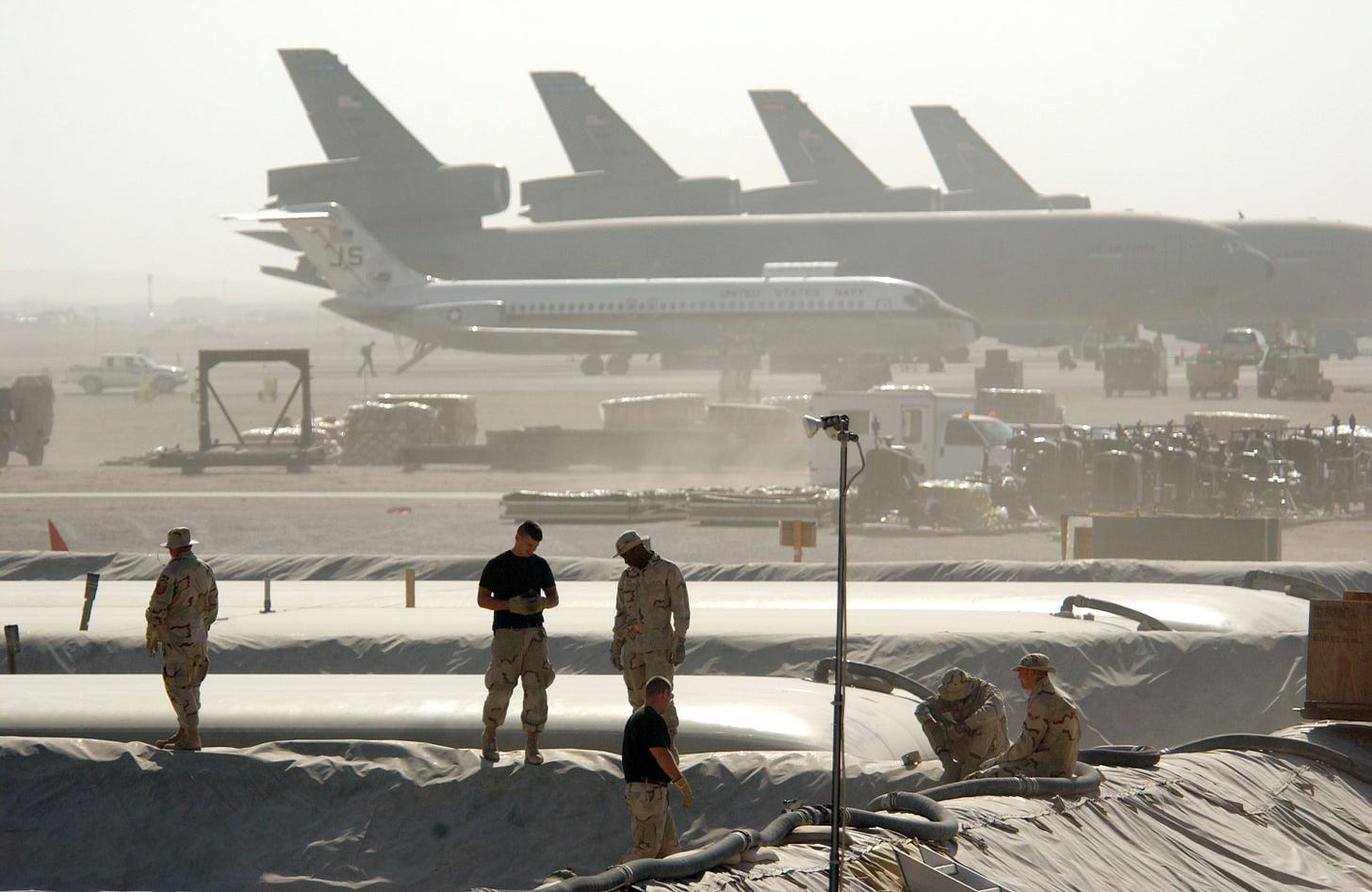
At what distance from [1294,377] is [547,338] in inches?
1066

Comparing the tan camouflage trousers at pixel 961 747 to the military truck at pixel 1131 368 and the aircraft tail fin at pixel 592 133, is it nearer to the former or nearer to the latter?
the military truck at pixel 1131 368

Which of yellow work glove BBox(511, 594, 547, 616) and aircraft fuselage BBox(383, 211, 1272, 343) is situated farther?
aircraft fuselage BBox(383, 211, 1272, 343)

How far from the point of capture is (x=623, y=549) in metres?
10.2

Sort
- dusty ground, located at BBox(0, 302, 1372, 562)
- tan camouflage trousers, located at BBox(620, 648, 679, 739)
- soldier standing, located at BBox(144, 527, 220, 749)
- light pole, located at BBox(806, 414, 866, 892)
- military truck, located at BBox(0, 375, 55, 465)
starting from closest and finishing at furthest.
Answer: light pole, located at BBox(806, 414, 866, 892) < tan camouflage trousers, located at BBox(620, 648, 679, 739) < soldier standing, located at BBox(144, 527, 220, 749) < dusty ground, located at BBox(0, 302, 1372, 562) < military truck, located at BBox(0, 375, 55, 465)

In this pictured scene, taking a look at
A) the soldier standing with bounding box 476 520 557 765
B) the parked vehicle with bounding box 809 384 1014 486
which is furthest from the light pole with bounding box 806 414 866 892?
the parked vehicle with bounding box 809 384 1014 486

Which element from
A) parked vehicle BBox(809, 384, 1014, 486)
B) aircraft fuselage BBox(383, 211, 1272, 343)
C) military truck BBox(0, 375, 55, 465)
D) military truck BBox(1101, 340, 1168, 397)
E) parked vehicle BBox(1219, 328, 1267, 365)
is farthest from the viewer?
aircraft fuselage BBox(383, 211, 1272, 343)

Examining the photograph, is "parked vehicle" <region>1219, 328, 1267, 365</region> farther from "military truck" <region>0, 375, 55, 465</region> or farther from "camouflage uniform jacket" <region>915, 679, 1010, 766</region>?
"camouflage uniform jacket" <region>915, 679, 1010, 766</region>

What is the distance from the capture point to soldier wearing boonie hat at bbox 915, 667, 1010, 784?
35.9 feet

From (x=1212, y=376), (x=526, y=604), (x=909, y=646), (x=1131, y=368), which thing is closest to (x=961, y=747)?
(x=526, y=604)

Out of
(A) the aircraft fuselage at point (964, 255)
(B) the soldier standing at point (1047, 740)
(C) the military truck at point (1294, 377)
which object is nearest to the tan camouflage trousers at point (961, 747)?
(B) the soldier standing at point (1047, 740)

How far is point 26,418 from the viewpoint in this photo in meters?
44.5

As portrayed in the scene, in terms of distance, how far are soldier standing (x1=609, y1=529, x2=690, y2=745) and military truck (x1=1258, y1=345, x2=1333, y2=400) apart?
166ft

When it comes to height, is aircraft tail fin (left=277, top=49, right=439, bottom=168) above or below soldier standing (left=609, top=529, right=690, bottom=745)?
above

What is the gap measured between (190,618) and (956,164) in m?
A: 105
